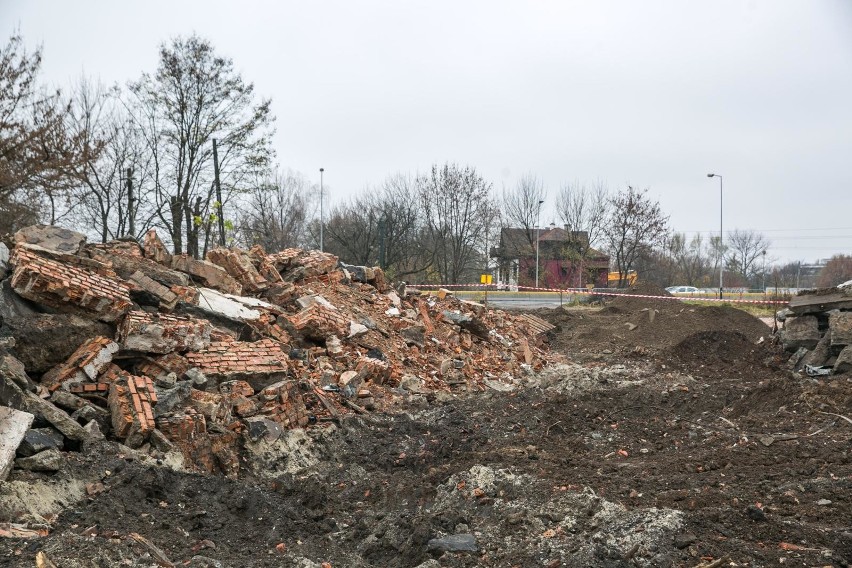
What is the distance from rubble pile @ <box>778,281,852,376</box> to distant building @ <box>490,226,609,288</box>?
62.6 ft

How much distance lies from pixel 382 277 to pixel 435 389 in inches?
181

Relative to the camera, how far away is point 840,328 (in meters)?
10.2

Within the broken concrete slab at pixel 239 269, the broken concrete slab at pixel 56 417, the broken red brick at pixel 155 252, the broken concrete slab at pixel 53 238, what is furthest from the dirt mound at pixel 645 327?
the broken concrete slab at pixel 56 417

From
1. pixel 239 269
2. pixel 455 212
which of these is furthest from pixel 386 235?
pixel 239 269

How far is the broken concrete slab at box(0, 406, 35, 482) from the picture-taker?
479 cm

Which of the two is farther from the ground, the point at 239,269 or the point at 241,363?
the point at 239,269

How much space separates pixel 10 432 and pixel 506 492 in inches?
157

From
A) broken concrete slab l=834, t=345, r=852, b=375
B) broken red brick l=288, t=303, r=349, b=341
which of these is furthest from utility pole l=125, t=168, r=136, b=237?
broken concrete slab l=834, t=345, r=852, b=375

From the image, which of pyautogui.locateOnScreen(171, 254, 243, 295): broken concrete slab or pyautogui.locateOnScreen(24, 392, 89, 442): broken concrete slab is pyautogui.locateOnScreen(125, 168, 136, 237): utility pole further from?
pyautogui.locateOnScreen(24, 392, 89, 442): broken concrete slab

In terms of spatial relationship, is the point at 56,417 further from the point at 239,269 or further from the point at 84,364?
the point at 239,269

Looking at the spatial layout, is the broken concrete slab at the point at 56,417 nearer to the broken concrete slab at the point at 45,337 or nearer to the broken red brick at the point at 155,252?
the broken concrete slab at the point at 45,337

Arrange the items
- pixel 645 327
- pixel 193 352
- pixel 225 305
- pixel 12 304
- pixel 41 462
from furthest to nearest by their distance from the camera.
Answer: pixel 645 327, pixel 225 305, pixel 193 352, pixel 12 304, pixel 41 462

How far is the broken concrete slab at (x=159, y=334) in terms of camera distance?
7.30m

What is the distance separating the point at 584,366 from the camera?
1340 centimetres
